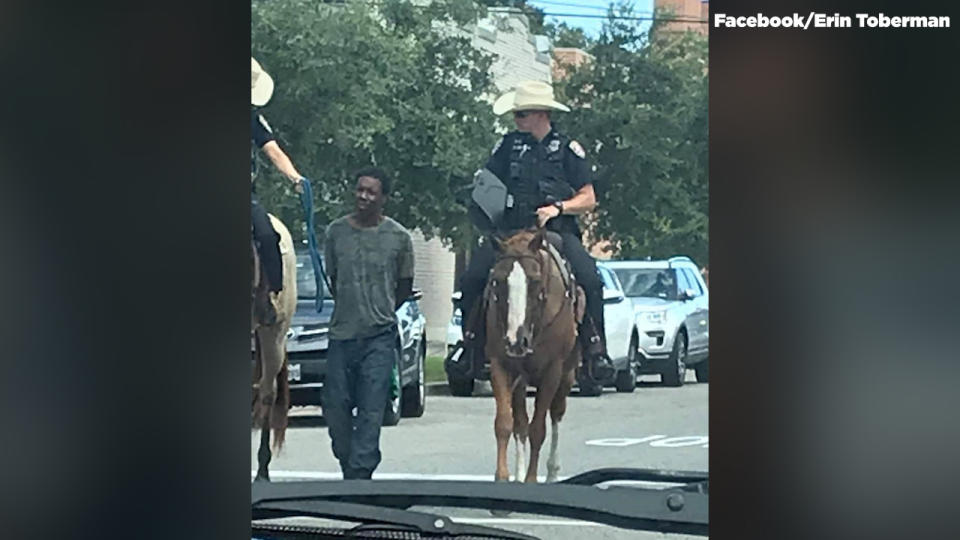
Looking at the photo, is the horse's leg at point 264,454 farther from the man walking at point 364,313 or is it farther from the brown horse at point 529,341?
the brown horse at point 529,341

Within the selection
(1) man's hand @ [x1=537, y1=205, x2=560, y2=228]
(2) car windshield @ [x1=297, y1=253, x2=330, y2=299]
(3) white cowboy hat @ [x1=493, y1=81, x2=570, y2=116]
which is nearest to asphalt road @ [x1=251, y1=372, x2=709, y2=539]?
(2) car windshield @ [x1=297, y1=253, x2=330, y2=299]

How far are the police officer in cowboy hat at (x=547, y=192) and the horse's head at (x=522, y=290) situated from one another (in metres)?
0.03

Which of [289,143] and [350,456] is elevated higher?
[289,143]

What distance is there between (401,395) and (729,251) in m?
0.79

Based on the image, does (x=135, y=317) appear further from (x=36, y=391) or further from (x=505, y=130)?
(x=505, y=130)

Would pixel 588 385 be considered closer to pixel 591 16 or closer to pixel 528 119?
pixel 528 119

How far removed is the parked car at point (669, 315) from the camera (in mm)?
2172

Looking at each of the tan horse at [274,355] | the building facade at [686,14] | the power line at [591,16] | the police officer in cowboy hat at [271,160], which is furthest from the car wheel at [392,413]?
the building facade at [686,14]

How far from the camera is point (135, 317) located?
228 cm

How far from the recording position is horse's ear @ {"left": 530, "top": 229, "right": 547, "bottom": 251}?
87.0 inches

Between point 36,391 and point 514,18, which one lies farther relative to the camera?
point 36,391

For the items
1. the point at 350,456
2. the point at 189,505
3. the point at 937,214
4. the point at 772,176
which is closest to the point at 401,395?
the point at 350,456

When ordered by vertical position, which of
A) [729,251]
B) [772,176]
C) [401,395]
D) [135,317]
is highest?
[772,176]

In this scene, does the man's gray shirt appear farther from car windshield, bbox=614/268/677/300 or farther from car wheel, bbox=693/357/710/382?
car wheel, bbox=693/357/710/382
